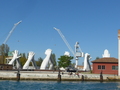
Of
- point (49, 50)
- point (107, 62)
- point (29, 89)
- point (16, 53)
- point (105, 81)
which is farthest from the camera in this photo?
point (16, 53)

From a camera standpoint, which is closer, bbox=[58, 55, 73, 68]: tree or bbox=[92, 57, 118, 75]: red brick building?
bbox=[92, 57, 118, 75]: red brick building

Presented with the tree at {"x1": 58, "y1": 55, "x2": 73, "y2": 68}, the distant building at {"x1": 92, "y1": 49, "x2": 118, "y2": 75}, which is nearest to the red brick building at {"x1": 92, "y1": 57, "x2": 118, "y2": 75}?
the distant building at {"x1": 92, "y1": 49, "x2": 118, "y2": 75}

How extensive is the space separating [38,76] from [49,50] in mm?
52294

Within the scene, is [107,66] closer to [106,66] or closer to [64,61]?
[106,66]

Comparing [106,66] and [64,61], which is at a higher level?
[64,61]

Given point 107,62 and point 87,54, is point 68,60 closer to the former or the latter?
point 87,54

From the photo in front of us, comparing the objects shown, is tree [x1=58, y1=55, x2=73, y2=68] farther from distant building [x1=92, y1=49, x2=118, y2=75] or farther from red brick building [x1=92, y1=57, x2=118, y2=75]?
red brick building [x1=92, y1=57, x2=118, y2=75]

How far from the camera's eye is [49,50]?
354 feet

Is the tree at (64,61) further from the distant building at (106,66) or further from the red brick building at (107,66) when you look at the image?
the red brick building at (107,66)

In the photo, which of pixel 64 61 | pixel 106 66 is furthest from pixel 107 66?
pixel 64 61

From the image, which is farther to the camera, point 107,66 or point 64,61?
point 64,61

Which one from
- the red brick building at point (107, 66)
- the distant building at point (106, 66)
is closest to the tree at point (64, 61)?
the distant building at point (106, 66)

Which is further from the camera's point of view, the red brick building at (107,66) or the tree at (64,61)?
the tree at (64,61)

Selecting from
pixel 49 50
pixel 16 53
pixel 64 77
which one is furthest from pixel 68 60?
pixel 64 77
